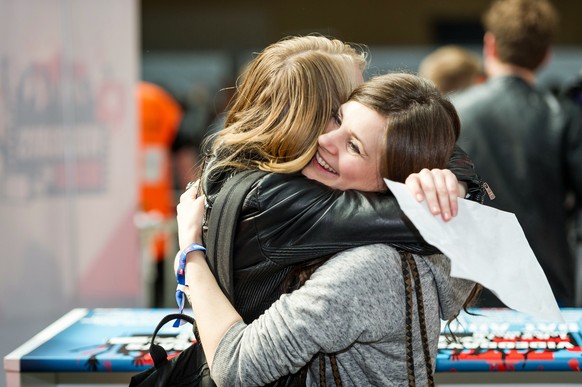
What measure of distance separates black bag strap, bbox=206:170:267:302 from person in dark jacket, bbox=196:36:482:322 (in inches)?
0.5

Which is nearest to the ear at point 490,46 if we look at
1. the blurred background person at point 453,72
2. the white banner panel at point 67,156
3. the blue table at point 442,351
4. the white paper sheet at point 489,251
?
the blurred background person at point 453,72

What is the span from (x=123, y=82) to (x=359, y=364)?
8.08 feet

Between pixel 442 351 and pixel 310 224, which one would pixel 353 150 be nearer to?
pixel 310 224

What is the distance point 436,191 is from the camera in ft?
3.65

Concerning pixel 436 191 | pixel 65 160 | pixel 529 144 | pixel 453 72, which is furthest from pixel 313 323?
pixel 453 72

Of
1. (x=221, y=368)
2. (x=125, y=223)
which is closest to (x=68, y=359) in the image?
(x=221, y=368)

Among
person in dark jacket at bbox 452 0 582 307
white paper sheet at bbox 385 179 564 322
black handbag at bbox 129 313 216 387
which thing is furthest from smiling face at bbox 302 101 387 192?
person in dark jacket at bbox 452 0 582 307

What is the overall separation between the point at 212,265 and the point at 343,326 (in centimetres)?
26

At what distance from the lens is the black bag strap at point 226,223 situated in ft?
3.90

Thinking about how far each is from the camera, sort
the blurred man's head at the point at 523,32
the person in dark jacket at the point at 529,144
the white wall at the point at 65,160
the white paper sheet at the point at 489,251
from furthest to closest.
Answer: the white wall at the point at 65,160
the blurred man's head at the point at 523,32
the person in dark jacket at the point at 529,144
the white paper sheet at the point at 489,251

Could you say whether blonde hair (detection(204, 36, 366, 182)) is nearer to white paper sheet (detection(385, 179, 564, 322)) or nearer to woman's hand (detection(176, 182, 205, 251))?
woman's hand (detection(176, 182, 205, 251))

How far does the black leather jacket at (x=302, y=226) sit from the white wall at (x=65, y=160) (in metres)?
2.05

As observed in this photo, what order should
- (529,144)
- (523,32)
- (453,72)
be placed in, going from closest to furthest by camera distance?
(529,144) < (523,32) < (453,72)

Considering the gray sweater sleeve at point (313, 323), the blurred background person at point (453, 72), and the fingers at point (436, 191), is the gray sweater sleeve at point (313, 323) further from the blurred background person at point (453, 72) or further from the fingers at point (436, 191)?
the blurred background person at point (453, 72)
